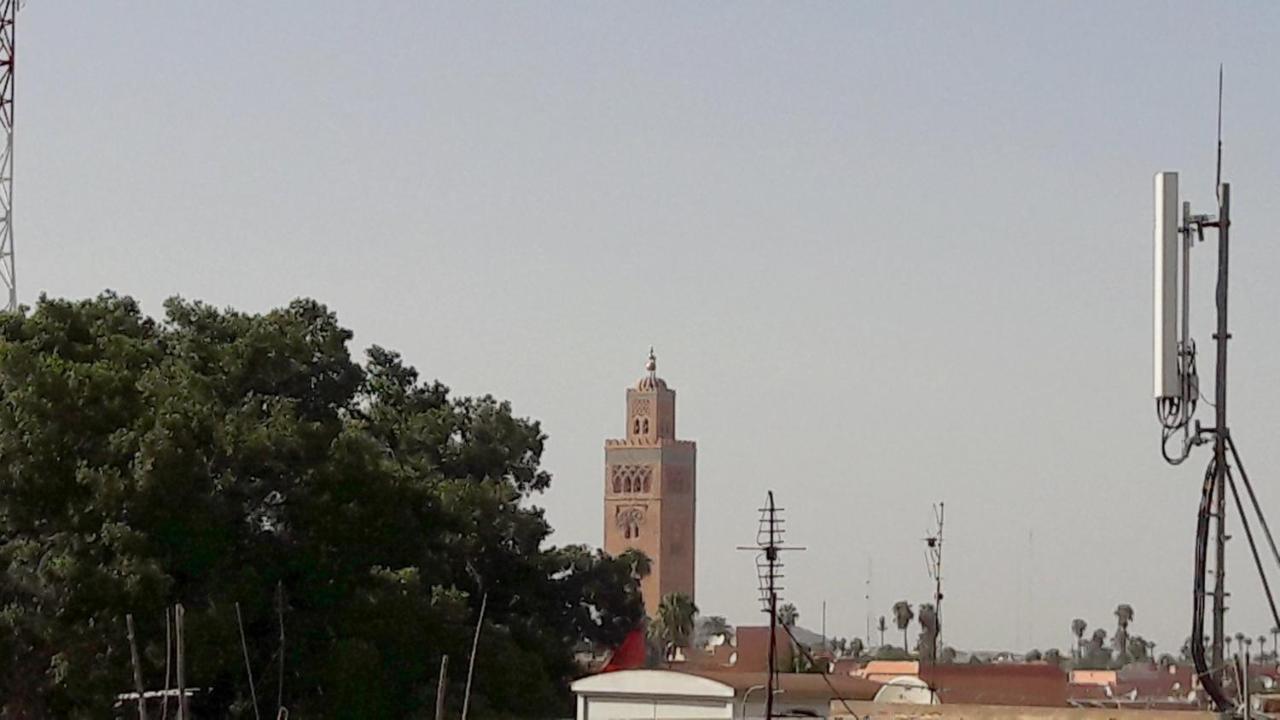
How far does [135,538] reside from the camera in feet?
109

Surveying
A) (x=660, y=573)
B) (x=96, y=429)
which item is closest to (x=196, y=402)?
(x=96, y=429)

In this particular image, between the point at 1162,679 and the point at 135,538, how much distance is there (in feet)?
129

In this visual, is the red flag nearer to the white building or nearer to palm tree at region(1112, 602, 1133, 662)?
the white building

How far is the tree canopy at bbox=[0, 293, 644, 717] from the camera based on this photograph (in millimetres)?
33062

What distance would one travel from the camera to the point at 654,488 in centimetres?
17150

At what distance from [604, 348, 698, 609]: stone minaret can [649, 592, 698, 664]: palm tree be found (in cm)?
6337

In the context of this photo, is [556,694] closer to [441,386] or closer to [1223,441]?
[441,386]

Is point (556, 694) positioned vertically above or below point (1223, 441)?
below

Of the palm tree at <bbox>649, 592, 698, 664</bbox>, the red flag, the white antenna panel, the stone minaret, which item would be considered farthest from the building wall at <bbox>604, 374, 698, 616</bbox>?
the white antenna panel

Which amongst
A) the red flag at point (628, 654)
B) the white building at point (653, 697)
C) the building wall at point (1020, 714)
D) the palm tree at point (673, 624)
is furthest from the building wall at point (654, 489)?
the building wall at point (1020, 714)

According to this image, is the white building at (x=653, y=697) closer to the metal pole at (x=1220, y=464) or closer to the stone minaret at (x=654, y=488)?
the metal pole at (x=1220, y=464)

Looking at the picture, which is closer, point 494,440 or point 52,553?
point 52,553

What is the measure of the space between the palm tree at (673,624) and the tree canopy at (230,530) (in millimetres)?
57745

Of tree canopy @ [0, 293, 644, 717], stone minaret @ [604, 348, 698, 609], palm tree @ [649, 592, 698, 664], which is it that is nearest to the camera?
tree canopy @ [0, 293, 644, 717]
